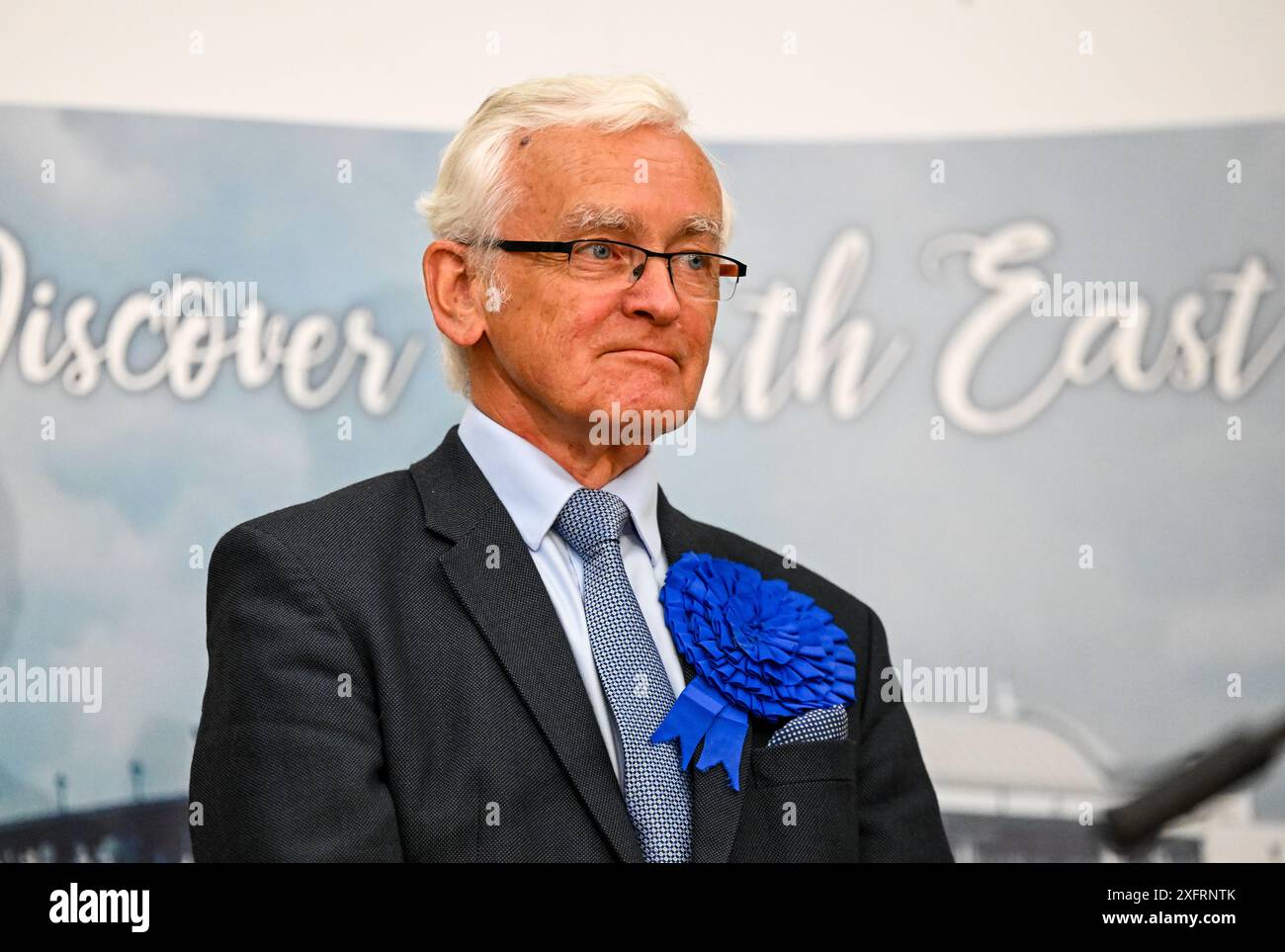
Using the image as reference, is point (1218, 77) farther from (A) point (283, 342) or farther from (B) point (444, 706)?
(B) point (444, 706)

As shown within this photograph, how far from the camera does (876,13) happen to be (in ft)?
12.1

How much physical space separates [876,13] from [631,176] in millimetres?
1726

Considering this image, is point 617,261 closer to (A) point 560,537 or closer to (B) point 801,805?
(A) point 560,537

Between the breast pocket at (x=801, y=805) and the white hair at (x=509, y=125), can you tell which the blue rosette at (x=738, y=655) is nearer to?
the breast pocket at (x=801, y=805)

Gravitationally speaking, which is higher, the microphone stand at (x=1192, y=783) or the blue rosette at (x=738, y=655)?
the blue rosette at (x=738, y=655)

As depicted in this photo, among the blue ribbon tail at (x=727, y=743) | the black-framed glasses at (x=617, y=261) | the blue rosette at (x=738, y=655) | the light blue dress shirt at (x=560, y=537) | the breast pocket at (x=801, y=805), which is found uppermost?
the black-framed glasses at (x=617, y=261)

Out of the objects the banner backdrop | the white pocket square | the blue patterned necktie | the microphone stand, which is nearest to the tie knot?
the blue patterned necktie

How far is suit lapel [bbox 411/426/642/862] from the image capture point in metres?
1.98

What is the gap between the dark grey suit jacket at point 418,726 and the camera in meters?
1.91

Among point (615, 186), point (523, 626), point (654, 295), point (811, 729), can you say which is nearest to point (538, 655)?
point (523, 626)

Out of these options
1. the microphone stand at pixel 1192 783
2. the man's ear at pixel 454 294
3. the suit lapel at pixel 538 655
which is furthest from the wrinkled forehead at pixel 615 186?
the microphone stand at pixel 1192 783

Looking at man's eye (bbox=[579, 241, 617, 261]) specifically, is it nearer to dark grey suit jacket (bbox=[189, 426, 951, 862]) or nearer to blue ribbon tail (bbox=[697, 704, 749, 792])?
dark grey suit jacket (bbox=[189, 426, 951, 862])

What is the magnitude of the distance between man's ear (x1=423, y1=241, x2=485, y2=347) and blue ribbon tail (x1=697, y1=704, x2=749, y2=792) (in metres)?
0.71
